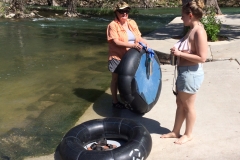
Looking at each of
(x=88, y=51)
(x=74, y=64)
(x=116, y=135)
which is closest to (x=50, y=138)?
(x=116, y=135)

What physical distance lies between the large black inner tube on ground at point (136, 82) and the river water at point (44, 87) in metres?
1.06

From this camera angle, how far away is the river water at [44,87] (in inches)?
199

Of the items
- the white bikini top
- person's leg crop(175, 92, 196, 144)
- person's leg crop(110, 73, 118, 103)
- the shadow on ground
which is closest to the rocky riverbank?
the shadow on ground

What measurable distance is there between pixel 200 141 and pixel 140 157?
953mm

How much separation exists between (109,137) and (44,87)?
10.6 feet

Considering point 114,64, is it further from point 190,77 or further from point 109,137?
point 190,77

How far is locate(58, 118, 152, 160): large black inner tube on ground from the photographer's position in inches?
147

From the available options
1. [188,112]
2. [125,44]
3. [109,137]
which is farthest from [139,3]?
[188,112]

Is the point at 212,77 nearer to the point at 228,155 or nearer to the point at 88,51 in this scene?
the point at 228,155

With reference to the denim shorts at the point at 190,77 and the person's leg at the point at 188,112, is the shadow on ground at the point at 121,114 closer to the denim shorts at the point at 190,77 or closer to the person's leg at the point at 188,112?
the person's leg at the point at 188,112

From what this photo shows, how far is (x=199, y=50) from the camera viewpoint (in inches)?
149

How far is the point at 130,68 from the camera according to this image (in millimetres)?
5012

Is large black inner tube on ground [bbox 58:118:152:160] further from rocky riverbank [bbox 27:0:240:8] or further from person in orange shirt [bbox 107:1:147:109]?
rocky riverbank [bbox 27:0:240:8]

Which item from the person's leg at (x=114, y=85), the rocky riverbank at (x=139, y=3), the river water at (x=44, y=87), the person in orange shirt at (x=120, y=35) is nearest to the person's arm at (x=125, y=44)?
the person in orange shirt at (x=120, y=35)
